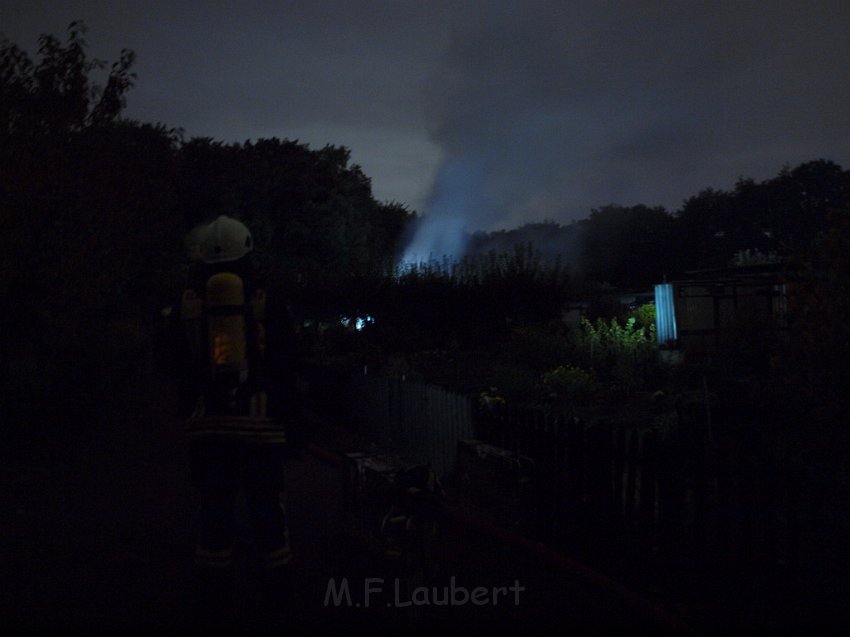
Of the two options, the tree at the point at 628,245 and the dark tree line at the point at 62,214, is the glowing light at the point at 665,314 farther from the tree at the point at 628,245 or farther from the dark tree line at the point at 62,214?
the tree at the point at 628,245

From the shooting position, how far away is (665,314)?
2102 cm

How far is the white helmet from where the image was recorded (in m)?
4.73

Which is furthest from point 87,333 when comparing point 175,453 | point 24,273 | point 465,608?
point 465,608

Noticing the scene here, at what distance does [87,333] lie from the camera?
765 inches

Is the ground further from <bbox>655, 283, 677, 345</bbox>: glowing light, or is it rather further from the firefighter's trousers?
<bbox>655, 283, 677, 345</bbox>: glowing light

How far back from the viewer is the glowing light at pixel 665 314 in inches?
822

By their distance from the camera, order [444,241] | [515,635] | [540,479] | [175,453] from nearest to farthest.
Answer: [515,635]
[540,479]
[175,453]
[444,241]

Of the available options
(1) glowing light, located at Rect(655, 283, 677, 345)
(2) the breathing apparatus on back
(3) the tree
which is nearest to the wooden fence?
(2) the breathing apparatus on back

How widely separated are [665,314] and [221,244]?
699 inches

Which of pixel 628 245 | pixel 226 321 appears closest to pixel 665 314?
pixel 226 321

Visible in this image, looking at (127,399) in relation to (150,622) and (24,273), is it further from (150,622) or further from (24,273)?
(150,622)

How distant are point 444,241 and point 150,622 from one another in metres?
36.2

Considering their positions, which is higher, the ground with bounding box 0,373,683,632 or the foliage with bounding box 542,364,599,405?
the foliage with bounding box 542,364,599,405

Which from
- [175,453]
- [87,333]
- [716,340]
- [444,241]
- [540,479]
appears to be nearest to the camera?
[540,479]
